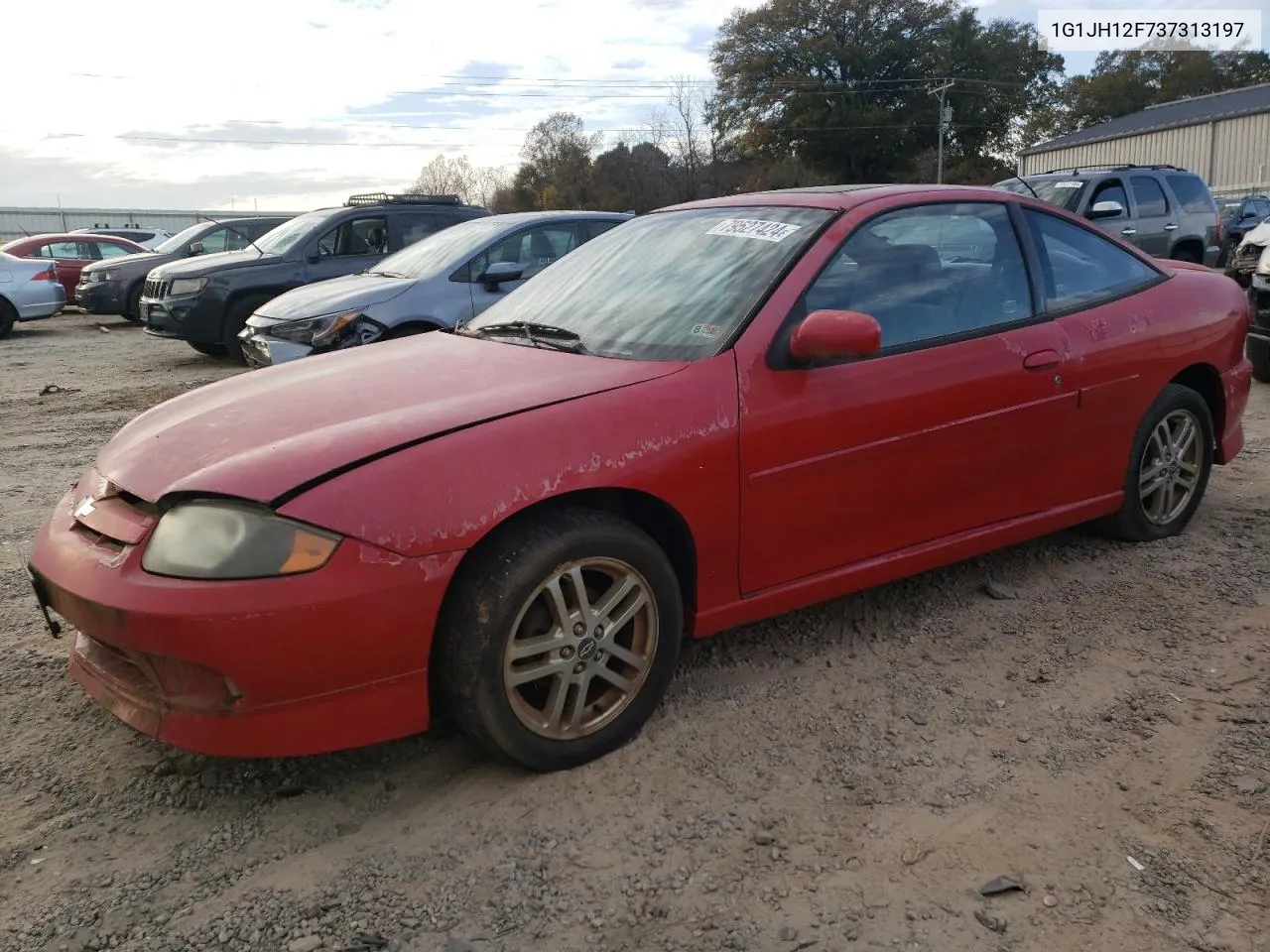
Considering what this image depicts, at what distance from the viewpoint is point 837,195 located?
365 centimetres

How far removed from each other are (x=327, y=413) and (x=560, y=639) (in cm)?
93

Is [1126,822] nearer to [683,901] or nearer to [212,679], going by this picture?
[683,901]

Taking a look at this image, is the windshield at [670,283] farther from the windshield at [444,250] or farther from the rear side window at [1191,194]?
the rear side window at [1191,194]

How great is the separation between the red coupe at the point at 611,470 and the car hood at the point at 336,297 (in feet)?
12.2

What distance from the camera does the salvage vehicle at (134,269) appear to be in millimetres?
15250

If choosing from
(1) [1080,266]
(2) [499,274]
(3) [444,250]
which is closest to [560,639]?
(1) [1080,266]

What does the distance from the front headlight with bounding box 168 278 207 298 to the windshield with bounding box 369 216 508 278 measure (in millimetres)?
3091

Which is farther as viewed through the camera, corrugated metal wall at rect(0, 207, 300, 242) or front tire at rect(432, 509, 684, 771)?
corrugated metal wall at rect(0, 207, 300, 242)

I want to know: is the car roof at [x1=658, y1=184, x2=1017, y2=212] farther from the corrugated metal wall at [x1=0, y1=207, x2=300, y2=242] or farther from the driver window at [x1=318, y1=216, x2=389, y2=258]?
the corrugated metal wall at [x1=0, y1=207, x2=300, y2=242]

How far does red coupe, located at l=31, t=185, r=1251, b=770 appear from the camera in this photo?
245 centimetres

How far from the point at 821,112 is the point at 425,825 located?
208 ft

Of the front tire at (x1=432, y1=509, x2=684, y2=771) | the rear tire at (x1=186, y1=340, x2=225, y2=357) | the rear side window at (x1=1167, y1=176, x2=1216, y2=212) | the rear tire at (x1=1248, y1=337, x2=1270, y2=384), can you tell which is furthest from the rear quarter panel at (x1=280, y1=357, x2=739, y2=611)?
the rear side window at (x1=1167, y1=176, x2=1216, y2=212)

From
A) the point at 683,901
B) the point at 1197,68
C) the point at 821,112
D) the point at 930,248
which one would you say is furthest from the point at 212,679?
the point at 1197,68

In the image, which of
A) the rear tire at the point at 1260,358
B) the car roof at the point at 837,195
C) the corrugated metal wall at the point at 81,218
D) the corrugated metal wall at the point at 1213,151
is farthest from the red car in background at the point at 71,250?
the corrugated metal wall at the point at 1213,151
